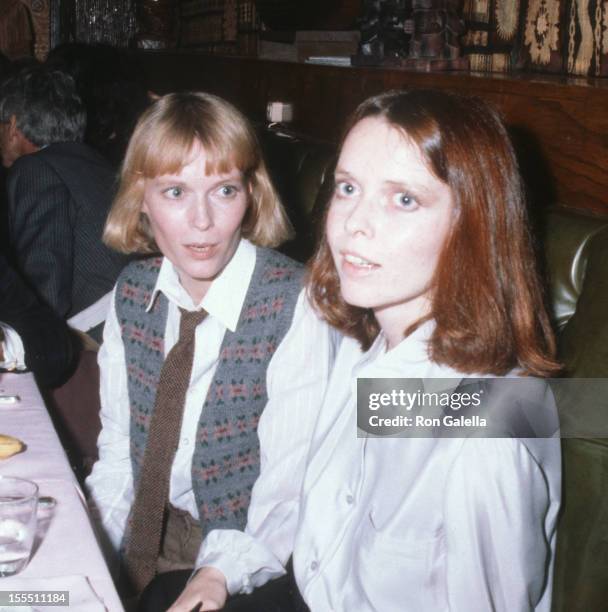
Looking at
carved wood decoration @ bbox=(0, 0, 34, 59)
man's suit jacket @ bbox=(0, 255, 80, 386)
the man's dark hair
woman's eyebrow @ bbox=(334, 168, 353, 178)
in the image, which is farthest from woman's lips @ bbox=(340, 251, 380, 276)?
carved wood decoration @ bbox=(0, 0, 34, 59)

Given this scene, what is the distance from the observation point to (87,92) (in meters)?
3.44

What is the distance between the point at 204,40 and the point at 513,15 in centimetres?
294

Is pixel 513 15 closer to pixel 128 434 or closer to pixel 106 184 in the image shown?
pixel 106 184

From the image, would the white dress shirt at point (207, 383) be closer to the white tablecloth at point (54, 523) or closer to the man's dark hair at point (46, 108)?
the white tablecloth at point (54, 523)

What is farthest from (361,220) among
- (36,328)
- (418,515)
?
(36,328)

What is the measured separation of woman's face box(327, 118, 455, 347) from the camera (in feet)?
3.37

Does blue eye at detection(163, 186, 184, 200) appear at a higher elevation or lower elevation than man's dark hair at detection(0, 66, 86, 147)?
lower

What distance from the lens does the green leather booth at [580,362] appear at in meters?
1.34

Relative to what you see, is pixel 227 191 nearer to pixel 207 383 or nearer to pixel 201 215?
pixel 201 215

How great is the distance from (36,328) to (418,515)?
1.20 metres

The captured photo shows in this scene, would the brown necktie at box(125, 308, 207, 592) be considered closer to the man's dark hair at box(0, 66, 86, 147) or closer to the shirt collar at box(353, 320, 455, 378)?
the shirt collar at box(353, 320, 455, 378)

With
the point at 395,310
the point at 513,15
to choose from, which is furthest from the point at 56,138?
the point at 395,310

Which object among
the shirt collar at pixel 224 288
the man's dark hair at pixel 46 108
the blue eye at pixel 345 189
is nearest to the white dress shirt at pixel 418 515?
the blue eye at pixel 345 189

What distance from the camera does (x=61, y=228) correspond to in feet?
8.48
